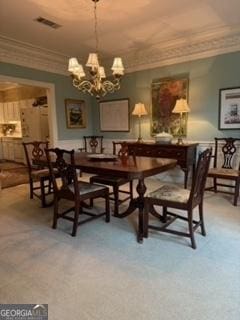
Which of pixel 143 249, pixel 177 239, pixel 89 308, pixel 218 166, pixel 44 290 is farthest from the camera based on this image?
pixel 218 166

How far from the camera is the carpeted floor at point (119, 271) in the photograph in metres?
1.59

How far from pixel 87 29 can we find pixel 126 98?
1.93 m

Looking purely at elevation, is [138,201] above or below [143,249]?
above

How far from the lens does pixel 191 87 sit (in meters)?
4.57

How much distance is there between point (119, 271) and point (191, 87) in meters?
3.74

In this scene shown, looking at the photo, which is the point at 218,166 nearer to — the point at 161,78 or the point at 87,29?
the point at 161,78

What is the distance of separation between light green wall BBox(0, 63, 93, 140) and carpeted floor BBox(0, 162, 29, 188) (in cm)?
131

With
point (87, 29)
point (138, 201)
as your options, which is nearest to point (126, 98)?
point (87, 29)

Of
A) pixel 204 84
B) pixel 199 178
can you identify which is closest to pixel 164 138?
pixel 204 84

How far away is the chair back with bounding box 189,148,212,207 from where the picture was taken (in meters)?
2.26

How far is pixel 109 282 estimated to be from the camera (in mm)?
1859

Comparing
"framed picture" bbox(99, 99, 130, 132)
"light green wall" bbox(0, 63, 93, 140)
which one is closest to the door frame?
"light green wall" bbox(0, 63, 93, 140)

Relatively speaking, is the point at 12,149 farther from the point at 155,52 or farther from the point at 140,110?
the point at 155,52

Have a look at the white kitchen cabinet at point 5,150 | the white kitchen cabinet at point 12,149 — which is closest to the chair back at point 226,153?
the white kitchen cabinet at point 12,149
